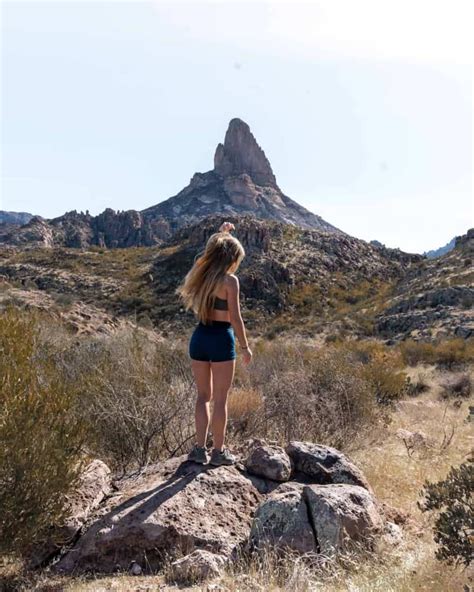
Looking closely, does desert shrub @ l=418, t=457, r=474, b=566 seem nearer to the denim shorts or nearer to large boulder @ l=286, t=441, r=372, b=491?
large boulder @ l=286, t=441, r=372, b=491

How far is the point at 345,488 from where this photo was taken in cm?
369

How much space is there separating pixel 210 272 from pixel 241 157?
115m

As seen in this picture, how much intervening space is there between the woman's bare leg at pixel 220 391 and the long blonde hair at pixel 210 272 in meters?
0.39

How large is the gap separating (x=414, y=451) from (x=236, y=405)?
2.49m

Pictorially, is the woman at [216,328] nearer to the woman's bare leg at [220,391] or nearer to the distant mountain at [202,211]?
the woman's bare leg at [220,391]

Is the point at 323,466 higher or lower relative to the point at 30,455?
lower

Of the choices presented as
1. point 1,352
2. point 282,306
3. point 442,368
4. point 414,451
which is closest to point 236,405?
point 414,451

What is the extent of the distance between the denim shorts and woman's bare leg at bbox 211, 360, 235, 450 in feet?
0.20

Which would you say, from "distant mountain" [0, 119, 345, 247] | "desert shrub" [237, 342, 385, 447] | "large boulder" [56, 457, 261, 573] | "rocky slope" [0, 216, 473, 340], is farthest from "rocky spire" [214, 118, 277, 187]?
"large boulder" [56, 457, 261, 573]

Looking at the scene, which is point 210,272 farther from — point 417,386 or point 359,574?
point 417,386

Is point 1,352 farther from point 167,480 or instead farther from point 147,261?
point 147,261

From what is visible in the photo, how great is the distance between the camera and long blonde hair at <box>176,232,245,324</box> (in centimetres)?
401

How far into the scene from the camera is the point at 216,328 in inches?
160

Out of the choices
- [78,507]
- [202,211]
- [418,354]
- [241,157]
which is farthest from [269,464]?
[241,157]
